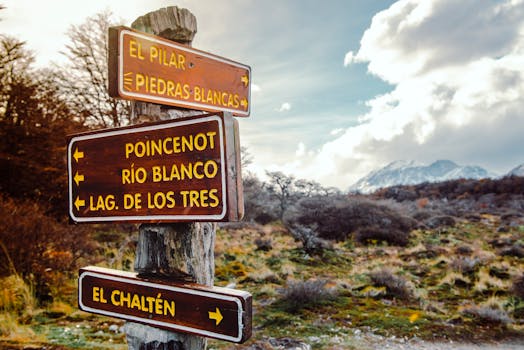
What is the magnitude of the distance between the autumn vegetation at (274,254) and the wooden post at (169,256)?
2.75 meters

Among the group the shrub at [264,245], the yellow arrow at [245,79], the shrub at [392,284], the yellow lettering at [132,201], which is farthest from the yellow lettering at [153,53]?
the shrub at [264,245]

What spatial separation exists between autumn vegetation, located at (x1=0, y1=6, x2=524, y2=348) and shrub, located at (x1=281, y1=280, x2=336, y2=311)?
0.9 inches

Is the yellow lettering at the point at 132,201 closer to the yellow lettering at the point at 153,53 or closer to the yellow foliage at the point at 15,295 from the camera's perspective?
the yellow lettering at the point at 153,53

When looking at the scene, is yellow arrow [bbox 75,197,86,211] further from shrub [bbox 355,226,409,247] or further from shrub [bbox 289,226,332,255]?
shrub [bbox 355,226,409,247]

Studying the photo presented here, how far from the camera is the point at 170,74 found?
1.90m

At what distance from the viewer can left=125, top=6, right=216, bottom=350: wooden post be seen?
1.81m

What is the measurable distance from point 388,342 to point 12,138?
11110 mm

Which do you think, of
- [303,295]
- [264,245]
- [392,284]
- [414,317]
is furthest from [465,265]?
[264,245]

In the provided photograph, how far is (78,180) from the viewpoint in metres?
1.92

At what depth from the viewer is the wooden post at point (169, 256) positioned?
1.81 meters

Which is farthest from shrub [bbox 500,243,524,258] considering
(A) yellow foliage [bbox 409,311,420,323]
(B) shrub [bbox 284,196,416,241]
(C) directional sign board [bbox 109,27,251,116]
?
(C) directional sign board [bbox 109,27,251,116]

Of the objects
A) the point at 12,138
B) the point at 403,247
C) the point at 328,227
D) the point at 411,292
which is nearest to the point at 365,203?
the point at 328,227

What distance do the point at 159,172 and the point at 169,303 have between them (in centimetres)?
63

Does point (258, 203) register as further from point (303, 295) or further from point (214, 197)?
point (214, 197)
